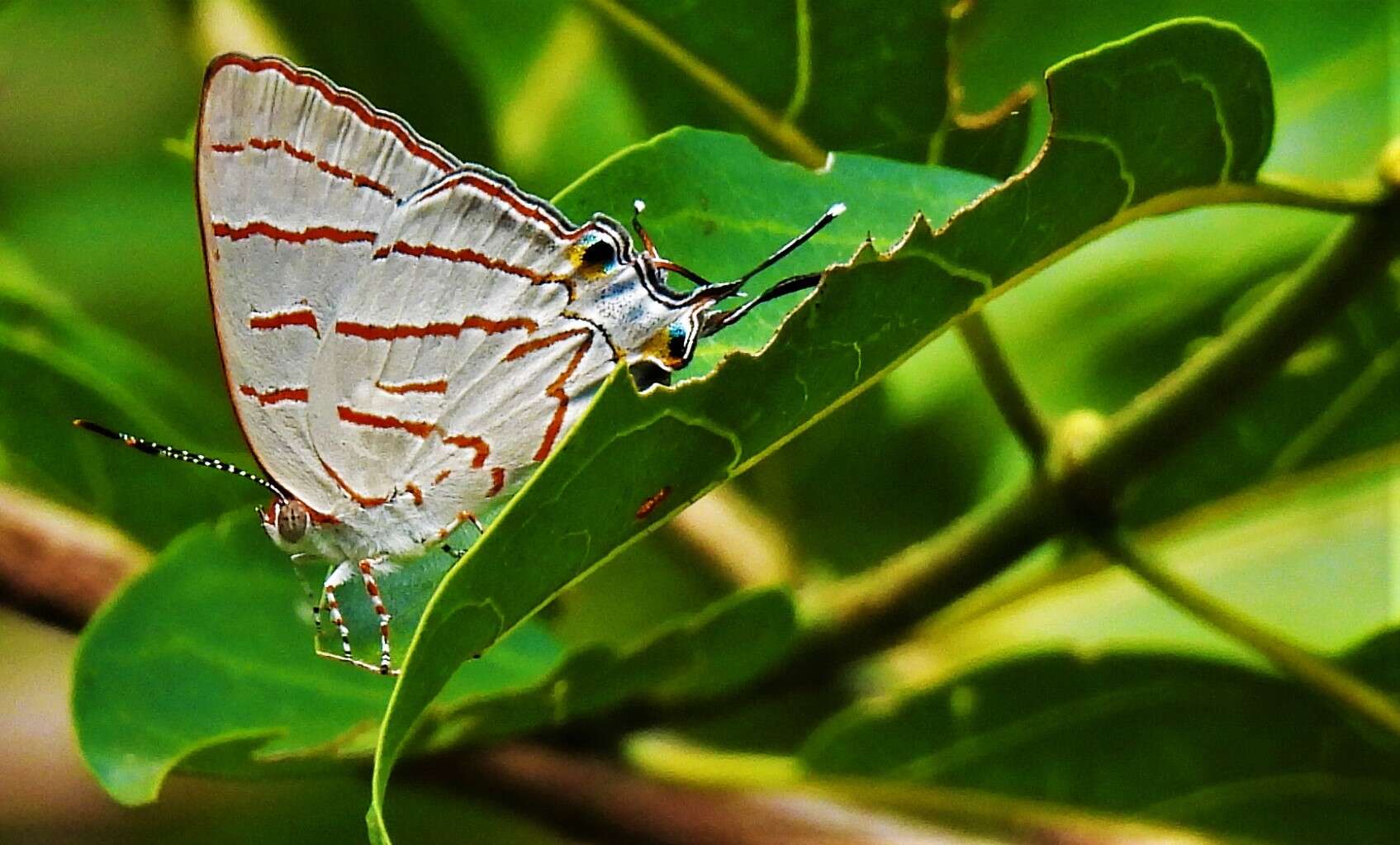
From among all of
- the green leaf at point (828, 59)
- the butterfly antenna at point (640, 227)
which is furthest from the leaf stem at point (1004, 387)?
the butterfly antenna at point (640, 227)

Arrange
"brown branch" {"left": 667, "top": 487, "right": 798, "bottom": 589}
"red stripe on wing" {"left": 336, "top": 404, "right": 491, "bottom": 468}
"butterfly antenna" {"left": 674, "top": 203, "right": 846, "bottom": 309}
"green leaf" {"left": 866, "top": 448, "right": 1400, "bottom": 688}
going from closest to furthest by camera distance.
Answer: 1. "butterfly antenna" {"left": 674, "top": 203, "right": 846, "bottom": 309}
2. "red stripe on wing" {"left": 336, "top": 404, "right": 491, "bottom": 468}
3. "brown branch" {"left": 667, "top": 487, "right": 798, "bottom": 589}
4. "green leaf" {"left": 866, "top": 448, "right": 1400, "bottom": 688}

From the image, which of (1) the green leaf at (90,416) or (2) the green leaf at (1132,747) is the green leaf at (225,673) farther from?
(2) the green leaf at (1132,747)

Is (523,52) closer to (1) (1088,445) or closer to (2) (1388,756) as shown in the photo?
(1) (1088,445)

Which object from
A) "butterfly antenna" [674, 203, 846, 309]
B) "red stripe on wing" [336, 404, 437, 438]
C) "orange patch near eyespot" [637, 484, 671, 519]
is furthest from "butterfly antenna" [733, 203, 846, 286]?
"red stripe on wing" [336, 404, 437, 438]

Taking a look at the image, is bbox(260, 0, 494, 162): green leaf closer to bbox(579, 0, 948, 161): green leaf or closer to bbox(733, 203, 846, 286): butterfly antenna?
bbox(579, 0, 948, 161): green leaf

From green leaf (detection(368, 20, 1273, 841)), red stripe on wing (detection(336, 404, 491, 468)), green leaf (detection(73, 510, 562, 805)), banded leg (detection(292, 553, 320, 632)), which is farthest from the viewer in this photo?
red stripe on wing (detection(336, 404, 491, 468))

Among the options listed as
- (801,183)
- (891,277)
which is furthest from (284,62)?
(891,277)
